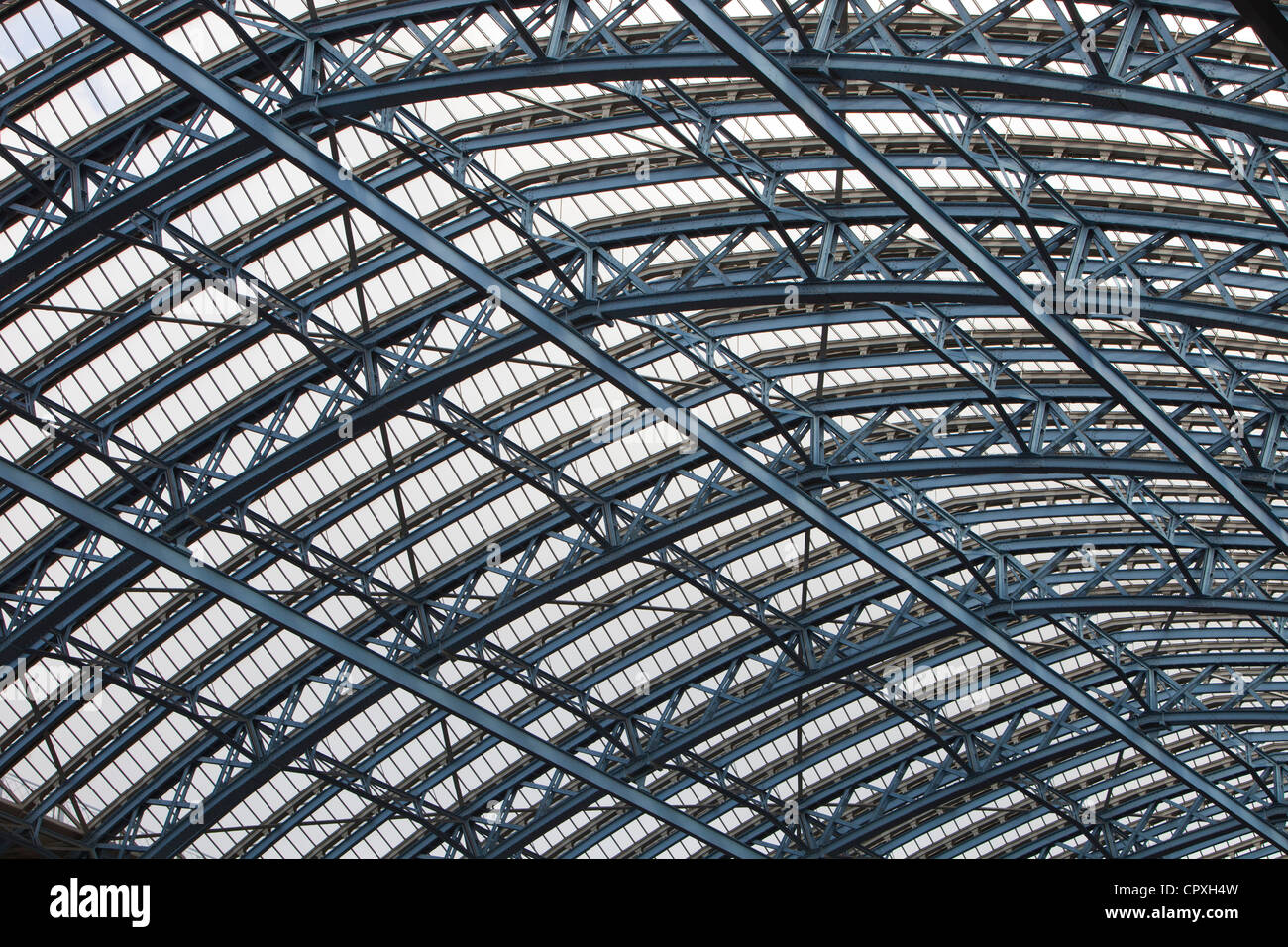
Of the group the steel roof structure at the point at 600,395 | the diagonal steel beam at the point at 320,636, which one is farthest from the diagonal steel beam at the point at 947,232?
the diagonal steel beam at the point at 320,636

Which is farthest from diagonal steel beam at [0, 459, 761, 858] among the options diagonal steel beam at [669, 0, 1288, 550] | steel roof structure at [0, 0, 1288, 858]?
diagonal steel beam at [669, 0, 1288, 550]

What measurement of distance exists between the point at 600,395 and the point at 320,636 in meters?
7.16

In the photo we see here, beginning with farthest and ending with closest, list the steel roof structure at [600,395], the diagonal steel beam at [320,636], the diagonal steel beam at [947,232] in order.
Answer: the diagonal steel beam at [320,636] < the steel roof structure at [600,395] < the diagonal steel beam at [947,232]

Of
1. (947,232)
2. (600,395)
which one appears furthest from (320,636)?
(947,232)

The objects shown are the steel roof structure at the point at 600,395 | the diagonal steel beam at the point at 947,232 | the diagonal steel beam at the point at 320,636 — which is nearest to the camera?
the diagonal steel beam at the point at 947,232

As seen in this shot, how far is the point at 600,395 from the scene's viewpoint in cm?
2955

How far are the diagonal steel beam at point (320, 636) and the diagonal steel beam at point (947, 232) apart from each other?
12.7 m

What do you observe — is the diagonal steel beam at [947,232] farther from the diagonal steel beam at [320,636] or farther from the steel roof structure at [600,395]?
the diagonal steel beam at [320,636]

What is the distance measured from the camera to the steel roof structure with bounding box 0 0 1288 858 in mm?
21188

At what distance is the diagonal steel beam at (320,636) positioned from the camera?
23.5 m

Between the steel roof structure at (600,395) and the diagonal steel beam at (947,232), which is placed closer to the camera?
the diagonal steel beam at (947,232)

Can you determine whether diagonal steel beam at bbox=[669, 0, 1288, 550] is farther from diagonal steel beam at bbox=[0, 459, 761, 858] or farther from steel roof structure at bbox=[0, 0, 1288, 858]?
diagonal steel beam at bbox=[0, 459, 761, 858]
